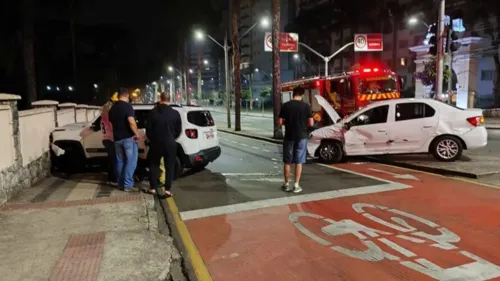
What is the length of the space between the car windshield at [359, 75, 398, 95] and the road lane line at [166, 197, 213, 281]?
46.8ft

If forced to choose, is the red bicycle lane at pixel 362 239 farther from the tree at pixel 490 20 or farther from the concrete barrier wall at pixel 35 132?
the tree at pixel 490 20

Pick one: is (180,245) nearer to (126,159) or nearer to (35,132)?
(126,159)

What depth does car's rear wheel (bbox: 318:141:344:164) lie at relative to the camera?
11891 millimetres

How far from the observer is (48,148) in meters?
10.7

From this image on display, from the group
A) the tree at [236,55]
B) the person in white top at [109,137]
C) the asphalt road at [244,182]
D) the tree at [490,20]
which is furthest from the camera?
the tree at [490,20]

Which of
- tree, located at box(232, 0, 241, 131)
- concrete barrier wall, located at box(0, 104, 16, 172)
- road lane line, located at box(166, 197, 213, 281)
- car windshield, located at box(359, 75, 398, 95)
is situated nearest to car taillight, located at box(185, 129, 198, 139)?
road lane line, located at box(166, 197, 213, 281)

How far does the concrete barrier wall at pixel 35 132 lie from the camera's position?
8.84 metres

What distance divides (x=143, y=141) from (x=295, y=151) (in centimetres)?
369

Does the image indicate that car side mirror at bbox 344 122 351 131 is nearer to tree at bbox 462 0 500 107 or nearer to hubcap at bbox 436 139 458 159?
hubcap at bbox 436 139 458 159

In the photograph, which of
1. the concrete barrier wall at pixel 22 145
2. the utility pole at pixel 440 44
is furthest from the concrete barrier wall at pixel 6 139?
the utility pole at pixel 440 44

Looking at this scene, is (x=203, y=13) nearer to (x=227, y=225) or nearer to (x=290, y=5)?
(x=227, y=225)

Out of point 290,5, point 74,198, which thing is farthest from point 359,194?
point 290,5

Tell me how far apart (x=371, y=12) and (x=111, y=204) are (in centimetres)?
6248

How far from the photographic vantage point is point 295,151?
812 cm
